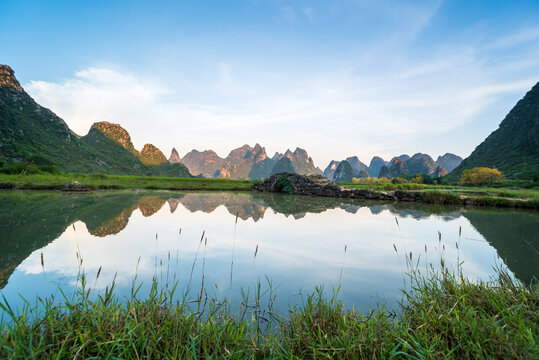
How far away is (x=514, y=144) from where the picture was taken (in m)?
71.6

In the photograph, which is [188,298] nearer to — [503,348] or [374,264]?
[503,348]

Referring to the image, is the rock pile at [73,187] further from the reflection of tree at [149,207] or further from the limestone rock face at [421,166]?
the limestone rock face at [421,166]

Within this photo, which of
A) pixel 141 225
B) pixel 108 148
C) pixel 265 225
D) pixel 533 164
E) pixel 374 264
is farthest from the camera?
pixel 108 148

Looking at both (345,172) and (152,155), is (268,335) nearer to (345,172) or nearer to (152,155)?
(345,172)


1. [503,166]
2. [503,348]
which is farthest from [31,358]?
[503,166]

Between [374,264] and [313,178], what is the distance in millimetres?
20081

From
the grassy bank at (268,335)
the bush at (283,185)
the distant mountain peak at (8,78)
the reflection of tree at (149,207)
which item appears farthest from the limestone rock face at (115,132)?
the grassy bank at (268,335)

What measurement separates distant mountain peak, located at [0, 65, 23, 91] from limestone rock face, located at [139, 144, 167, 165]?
83.9 meters

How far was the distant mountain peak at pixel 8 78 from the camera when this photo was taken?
3169 inches

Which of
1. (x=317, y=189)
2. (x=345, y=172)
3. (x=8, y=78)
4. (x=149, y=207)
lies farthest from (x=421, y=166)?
(x=8, y=78)

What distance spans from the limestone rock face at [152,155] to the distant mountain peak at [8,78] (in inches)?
3302

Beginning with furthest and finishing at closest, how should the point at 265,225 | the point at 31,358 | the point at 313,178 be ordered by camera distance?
the point at 313,178, the point at 265,225, the point at 31,358

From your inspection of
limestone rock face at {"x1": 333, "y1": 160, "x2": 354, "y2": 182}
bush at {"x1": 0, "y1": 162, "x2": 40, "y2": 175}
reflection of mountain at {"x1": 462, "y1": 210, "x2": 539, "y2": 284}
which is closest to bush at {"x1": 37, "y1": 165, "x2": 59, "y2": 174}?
bush at {"x1": 0, "y1": 162, "x2": 40, "y2": 175}

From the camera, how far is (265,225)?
689 centimetres
